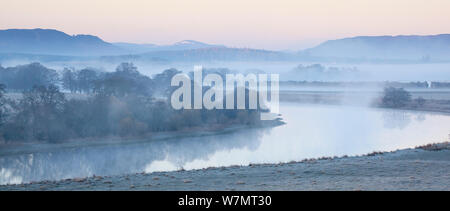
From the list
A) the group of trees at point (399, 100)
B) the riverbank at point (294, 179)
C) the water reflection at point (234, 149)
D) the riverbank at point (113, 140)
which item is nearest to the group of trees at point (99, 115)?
the riverbank at point (113, 140)

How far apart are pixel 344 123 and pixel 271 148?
38.5 feet

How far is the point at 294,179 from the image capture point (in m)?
8.59

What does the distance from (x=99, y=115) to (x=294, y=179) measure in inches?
835

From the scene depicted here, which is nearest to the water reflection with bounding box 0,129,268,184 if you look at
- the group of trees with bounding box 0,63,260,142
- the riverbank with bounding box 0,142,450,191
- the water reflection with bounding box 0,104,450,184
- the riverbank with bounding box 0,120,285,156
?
the water reflection with bounding box 0,104,450,184

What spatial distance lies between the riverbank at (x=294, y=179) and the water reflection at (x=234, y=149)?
7508 mm

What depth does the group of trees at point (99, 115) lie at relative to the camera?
982 inches

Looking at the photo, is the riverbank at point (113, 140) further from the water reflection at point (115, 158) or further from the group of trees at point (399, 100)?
the group of trees at point (399, 100)

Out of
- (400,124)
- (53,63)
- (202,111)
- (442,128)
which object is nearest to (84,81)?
(202,111)

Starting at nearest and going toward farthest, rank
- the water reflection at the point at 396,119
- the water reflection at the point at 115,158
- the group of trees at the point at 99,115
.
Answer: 1. the water reflection at the point at 115,158
2. the group of trees at the point at 99,115
3. the water reflection at the point at 396,119

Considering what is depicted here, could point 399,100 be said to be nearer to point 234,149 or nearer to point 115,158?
point 234,149

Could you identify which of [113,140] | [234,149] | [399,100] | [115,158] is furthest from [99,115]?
[399,100]

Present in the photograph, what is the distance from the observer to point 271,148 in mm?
21844

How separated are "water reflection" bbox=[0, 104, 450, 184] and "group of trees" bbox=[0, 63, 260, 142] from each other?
2.23m
